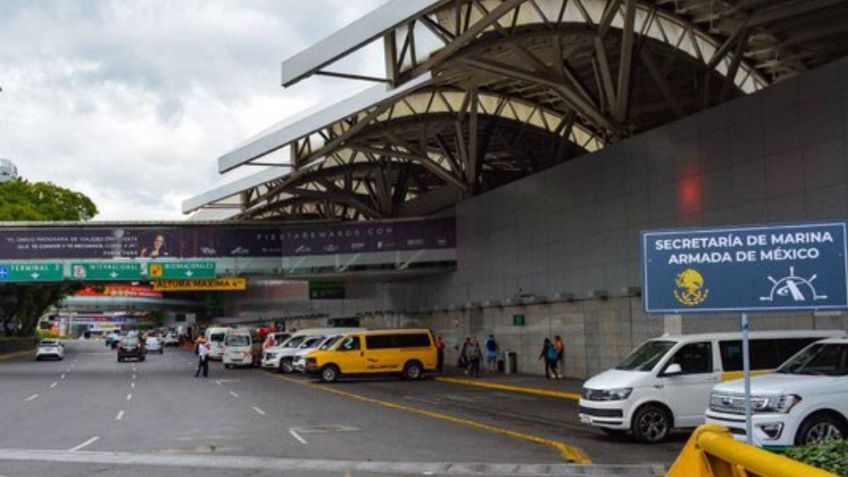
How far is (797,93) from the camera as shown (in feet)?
74.8

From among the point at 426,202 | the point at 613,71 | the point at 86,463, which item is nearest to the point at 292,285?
the point at 426,202

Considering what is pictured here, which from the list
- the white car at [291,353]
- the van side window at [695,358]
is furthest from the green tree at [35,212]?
the van side window at [695,358]

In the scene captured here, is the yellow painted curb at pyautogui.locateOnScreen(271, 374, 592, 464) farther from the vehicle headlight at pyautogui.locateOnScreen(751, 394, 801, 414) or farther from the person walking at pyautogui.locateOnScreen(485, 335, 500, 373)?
the person walking at pyautogui.locateOnScreen(485, 335, 500, 373)

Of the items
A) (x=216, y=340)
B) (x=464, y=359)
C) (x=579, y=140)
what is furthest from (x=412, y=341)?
(x=216, y=340)

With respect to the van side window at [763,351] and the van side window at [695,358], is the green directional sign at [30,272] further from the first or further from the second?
the van side window at [763,351]

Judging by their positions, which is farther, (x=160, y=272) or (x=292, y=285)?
(x=292, y=285)

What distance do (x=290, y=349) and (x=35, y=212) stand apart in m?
34.1

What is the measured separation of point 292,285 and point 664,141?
190 feet

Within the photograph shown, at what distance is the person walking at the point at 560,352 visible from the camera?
112 feet

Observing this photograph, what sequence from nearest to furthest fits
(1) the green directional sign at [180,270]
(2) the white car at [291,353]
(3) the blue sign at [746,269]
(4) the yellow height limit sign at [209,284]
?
(3) the blue sign at [746,269] → (2) the white car at [291,353] → (1) the green directional sign at [180,270] → (4) the yellow height limit sign at [209,284]

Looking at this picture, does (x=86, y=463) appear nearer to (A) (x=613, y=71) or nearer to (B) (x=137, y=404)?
(B) (x=137, y=404)

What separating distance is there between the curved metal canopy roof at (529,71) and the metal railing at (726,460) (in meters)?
19.5

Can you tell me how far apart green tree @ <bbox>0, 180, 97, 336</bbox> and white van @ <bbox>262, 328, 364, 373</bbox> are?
2846 cm

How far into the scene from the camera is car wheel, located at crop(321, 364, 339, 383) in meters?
36.0
